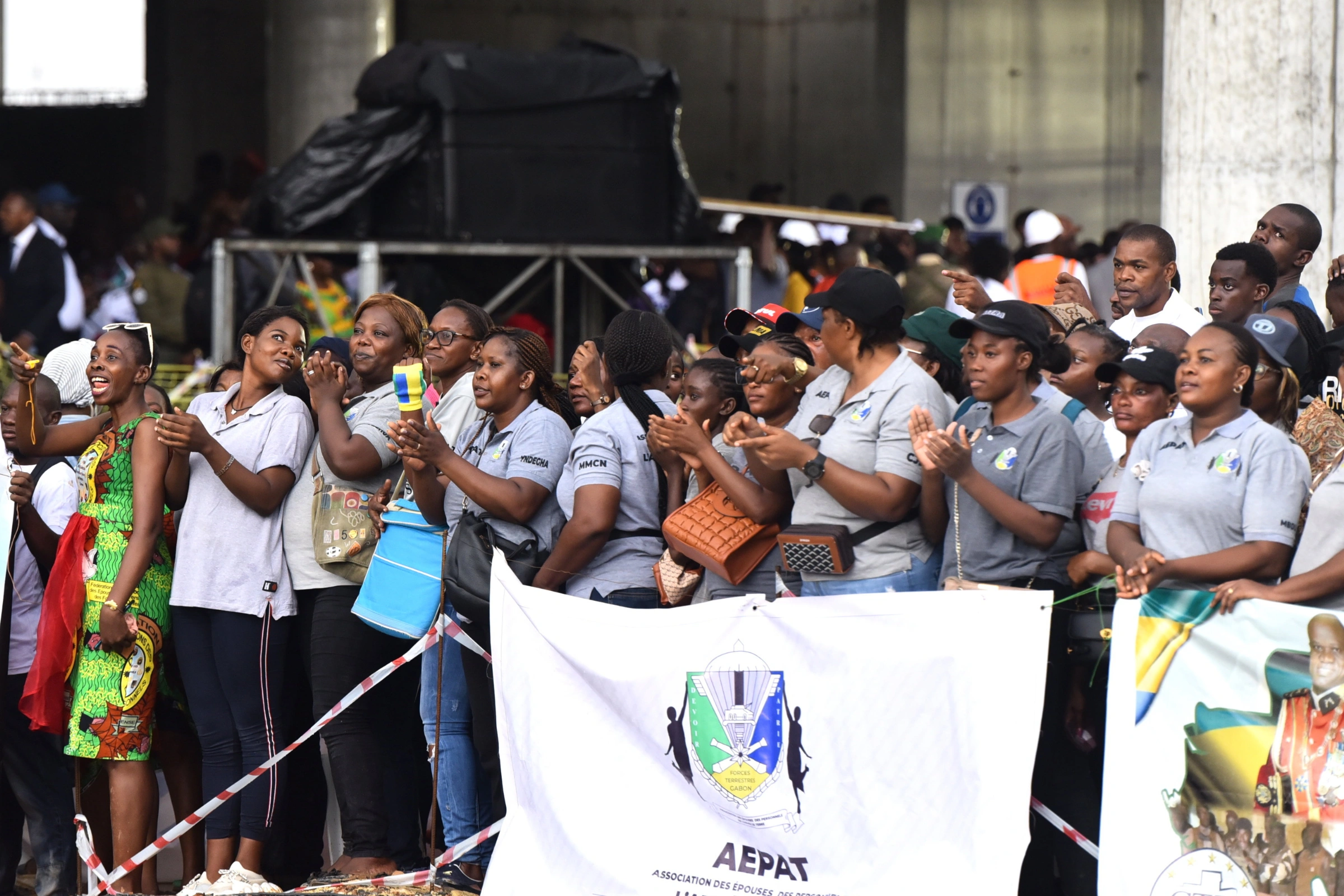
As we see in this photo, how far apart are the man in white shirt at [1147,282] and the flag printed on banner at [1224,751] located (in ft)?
7.27

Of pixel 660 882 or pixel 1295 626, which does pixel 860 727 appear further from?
pixel 1295 626

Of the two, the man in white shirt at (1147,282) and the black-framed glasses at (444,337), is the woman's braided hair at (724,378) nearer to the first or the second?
the black-framed glasses at (444,337)

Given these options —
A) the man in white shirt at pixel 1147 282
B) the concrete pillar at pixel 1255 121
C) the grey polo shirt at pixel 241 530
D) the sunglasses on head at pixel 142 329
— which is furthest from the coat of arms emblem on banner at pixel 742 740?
the concrete pillar at pixel 1255 121

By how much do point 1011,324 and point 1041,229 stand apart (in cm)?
670

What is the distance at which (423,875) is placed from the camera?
20.6 feet

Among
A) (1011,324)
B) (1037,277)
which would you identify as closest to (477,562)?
(1011,324)

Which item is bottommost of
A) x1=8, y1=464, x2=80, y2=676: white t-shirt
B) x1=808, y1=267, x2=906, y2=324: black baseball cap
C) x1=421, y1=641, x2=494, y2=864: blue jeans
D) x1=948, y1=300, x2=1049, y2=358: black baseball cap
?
x1=421, y1=641, x2=494, y2=864: blue jeans

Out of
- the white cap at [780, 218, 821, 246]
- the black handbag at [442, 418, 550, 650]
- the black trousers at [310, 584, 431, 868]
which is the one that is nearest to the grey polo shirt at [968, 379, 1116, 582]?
the black handbag at [442, 418, 550, 650]

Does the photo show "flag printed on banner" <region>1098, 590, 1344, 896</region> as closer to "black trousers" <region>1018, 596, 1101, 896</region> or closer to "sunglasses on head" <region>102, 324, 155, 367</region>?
"black trousers" <region>1018, 596, 1101, 896</region>

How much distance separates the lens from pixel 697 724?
5.56 m

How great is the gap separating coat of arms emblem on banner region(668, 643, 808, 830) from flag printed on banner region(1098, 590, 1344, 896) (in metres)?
0.98

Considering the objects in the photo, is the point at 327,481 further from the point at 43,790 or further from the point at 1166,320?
the point at 1166,320

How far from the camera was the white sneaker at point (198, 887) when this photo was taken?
6324 mm

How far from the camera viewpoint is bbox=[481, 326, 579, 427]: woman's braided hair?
252 inches
